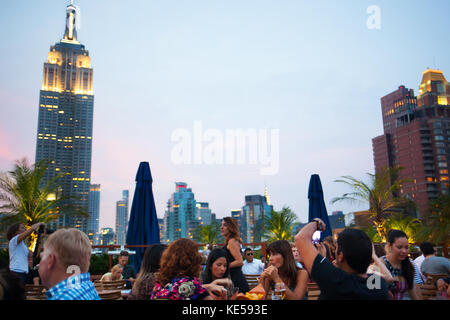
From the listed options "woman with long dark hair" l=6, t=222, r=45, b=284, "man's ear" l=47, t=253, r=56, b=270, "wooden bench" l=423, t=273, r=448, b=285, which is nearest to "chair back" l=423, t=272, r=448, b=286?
"wooden bench" l=423, t=273, r=448, b=285

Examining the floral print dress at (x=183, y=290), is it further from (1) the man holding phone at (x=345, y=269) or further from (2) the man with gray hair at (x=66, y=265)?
(1) the man holding phone at (x=345, y=269)

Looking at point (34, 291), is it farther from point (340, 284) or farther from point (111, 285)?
point (340, 284)

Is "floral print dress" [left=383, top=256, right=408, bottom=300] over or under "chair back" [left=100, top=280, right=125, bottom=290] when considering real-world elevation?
over

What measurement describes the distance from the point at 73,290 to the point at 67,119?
13876 cm

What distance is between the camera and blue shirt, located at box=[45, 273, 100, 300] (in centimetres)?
164

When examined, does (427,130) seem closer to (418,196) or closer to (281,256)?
(418,196)

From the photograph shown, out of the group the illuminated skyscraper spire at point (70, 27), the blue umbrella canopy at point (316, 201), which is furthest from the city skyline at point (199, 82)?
the blue umbrella canopy at point (316, 201)

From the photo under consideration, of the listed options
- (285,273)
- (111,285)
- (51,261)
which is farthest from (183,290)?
(111,285)

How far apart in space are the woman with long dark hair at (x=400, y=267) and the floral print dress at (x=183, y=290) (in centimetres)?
161

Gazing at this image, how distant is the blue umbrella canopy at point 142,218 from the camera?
27.5 feet

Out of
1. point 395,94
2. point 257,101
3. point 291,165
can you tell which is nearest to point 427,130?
point 395,94

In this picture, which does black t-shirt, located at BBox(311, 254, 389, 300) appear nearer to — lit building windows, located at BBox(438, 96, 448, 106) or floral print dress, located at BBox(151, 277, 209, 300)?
floral print dress, located at BBox(151, 277, 209, 300)

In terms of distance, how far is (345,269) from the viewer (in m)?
2.02

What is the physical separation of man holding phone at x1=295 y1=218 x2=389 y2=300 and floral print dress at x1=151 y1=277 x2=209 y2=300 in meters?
0.82
